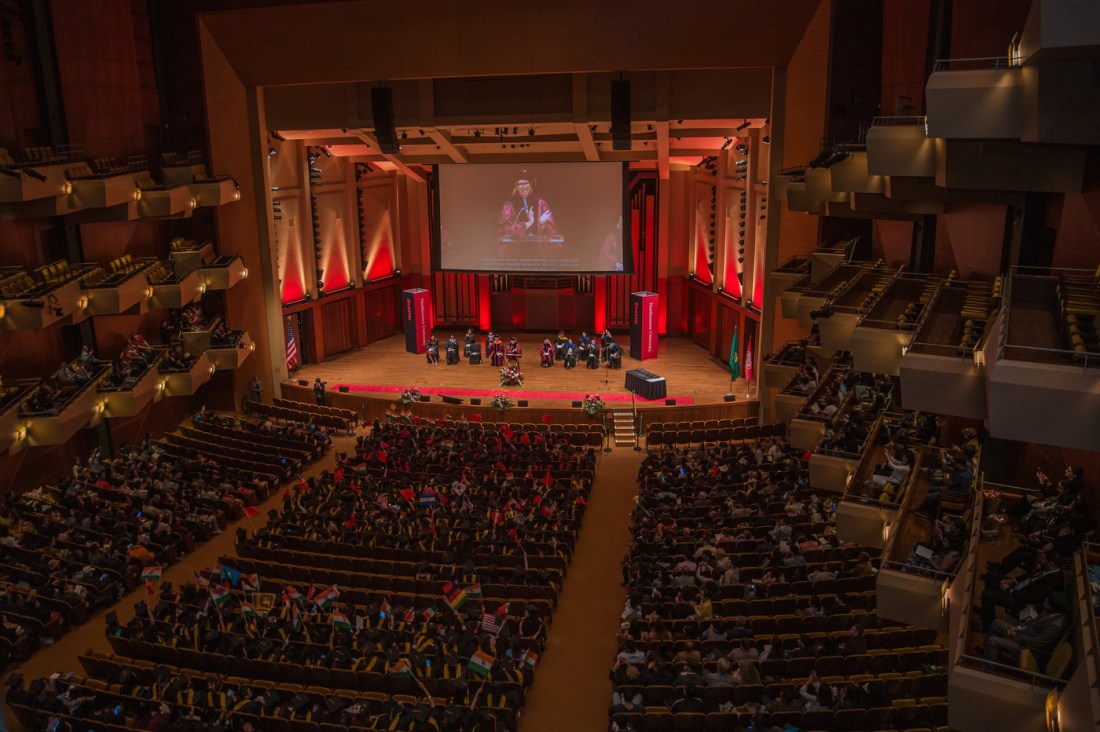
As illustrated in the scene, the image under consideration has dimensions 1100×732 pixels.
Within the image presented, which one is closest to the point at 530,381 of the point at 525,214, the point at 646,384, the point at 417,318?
the point at 646,384

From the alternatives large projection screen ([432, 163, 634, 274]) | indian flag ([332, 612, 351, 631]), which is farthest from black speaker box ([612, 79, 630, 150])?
indian flag ([332, 612, 351, 631])

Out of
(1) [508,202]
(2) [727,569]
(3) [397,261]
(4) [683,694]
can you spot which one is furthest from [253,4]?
(4) [683,694]

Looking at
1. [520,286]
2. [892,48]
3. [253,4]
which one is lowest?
[520,286]

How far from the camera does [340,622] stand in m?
12.1

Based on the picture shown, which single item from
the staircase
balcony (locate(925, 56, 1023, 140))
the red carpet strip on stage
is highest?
balcony (locate(925, 56, 1023, 140))

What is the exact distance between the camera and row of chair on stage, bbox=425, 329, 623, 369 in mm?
29125

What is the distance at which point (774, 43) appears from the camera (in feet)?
73.2

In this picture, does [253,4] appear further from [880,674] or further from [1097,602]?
[1097,602]

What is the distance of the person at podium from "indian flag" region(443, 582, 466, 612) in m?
19.4

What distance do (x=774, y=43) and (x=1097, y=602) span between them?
1834cm

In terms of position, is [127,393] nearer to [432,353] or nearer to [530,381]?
[432,353]

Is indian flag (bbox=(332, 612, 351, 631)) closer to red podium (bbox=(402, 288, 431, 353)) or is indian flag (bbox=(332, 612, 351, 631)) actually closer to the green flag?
the green flag

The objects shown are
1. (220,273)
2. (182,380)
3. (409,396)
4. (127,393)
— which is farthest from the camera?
(409,396)

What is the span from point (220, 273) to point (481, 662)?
16.9m
